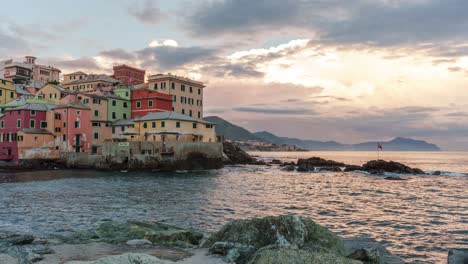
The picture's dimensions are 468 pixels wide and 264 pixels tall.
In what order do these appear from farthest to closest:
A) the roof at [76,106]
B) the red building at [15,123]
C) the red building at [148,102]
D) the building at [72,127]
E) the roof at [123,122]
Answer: the red building at [148,102]
the roof at [123,122]
the roof at [76,106]
the building at [72,127]
the red building at [15,123]

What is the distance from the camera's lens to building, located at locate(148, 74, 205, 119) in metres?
81.1

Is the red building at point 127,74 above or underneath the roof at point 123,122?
above

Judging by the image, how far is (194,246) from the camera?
13484 mm

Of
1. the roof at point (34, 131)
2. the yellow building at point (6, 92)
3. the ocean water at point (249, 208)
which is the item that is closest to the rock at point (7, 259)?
the ocean water at point (249, 208)

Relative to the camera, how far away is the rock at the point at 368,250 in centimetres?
1115

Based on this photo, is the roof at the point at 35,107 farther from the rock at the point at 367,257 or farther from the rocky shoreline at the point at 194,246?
the rock at the point at 367,257

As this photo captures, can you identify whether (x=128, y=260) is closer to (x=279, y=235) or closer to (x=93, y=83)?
(x=279, y=235)

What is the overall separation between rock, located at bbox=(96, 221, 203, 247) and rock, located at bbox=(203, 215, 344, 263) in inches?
77.5

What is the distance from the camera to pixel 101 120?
72.3 metres

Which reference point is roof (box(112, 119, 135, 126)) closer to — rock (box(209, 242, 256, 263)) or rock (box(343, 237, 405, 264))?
rock (box(343, 237, 405, 264))

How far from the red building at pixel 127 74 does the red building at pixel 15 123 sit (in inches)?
1889

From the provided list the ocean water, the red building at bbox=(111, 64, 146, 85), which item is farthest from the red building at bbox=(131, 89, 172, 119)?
the ocean water

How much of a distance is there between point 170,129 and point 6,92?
49.6 metres

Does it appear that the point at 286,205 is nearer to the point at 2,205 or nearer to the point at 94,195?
the point at 94,195
